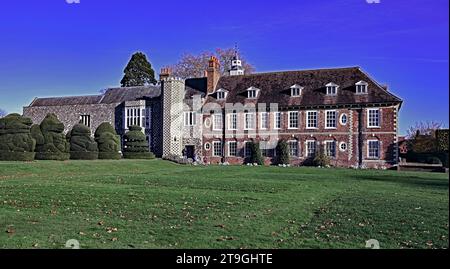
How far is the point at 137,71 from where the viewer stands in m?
51.1

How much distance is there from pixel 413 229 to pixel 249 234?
2861 mm

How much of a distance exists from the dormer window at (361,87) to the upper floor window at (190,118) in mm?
14399

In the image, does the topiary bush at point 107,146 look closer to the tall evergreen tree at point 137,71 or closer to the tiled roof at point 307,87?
the tiled roof at point 307,87

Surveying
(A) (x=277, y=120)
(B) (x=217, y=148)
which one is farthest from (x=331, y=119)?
(B) (x=217, y=148)

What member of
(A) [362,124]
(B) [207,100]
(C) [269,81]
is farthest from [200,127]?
(A) [362,124]

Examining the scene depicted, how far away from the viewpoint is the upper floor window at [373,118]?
1201 inches

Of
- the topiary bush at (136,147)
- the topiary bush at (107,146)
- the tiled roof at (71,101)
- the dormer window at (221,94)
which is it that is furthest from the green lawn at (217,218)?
the tiled roof at (71,101)

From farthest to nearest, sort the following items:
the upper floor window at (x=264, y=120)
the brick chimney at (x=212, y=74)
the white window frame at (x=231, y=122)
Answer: the brick chimney at (x=212, y=74) → the white window frame at (x=231, y=122) → the upper floor window at (x=264, y=120)

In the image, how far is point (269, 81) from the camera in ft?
118

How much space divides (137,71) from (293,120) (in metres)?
25.6

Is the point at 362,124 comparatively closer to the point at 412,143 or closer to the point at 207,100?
the point at 412,143

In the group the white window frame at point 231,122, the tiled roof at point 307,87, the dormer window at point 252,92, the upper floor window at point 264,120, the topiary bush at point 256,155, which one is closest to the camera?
the tiled roof at point 307,87

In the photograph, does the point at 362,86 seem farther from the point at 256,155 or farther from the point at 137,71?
the point at 137,71

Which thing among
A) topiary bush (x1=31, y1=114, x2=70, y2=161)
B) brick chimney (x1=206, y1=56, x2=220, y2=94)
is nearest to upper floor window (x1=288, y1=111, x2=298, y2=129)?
brick chimney (x1=206, y1=56, x2=220, y2=94)
